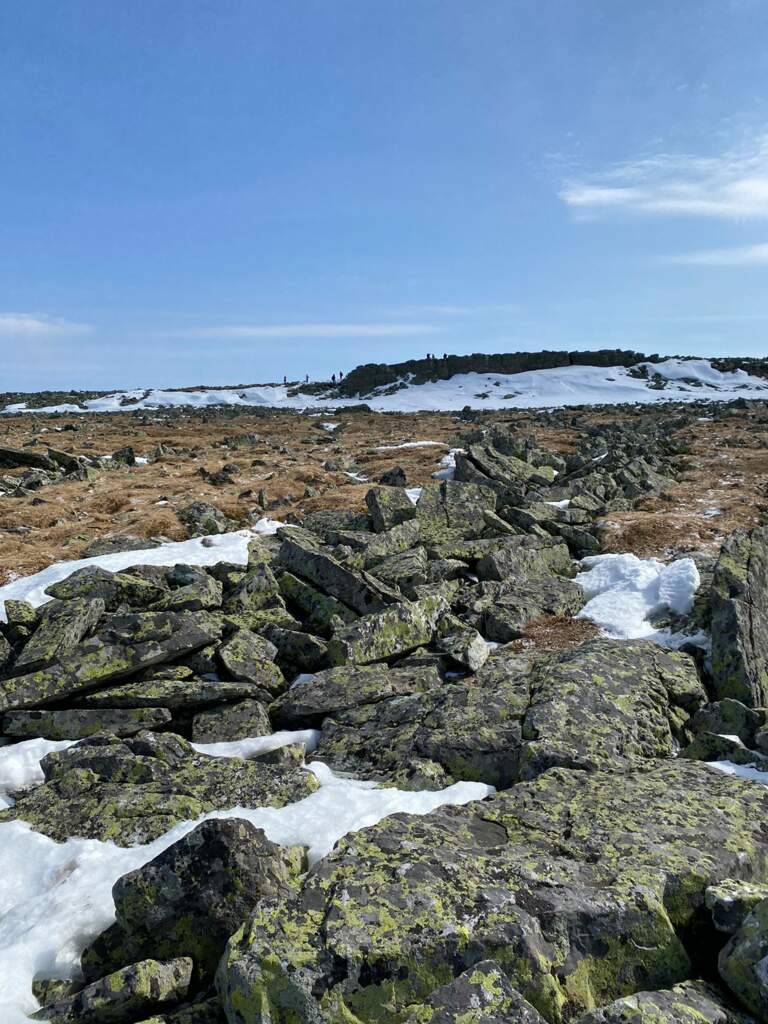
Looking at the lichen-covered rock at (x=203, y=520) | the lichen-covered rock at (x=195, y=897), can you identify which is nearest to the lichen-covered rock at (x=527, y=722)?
the lichen-covered rock at (x=195, y=897)

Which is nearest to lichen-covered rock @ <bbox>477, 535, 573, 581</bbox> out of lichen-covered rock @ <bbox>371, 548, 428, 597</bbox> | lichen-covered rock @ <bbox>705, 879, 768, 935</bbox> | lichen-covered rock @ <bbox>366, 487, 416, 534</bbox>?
lichen-covered rock @ <bbox>371, 548, 428, 597</bbox>

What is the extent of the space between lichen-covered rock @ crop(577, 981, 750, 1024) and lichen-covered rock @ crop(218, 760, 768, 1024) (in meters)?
0.47

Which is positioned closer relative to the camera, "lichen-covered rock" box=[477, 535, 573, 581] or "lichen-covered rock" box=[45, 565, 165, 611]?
"lichen-covered rock" box=[45, 565, 165, 611]

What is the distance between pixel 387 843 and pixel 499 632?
8991mm

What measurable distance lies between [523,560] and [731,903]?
13.1 m

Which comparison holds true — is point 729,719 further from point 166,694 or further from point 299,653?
point 166,694

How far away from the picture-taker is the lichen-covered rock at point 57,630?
1216 centimetres

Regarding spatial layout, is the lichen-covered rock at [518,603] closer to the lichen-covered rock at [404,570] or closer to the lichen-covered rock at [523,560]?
the lichen-covered rock at [523,560]

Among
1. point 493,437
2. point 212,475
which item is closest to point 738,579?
point 493,437

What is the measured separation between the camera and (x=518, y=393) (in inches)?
4373

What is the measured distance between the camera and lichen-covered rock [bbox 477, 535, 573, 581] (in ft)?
58.6

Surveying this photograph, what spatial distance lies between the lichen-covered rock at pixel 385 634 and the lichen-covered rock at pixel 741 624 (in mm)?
6056

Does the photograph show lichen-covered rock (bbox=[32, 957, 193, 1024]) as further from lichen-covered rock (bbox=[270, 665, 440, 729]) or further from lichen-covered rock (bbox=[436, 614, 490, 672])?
lichen-covered rock (bbox=[436, 614, 490, 672])

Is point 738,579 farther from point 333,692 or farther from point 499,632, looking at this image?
point 333,692
